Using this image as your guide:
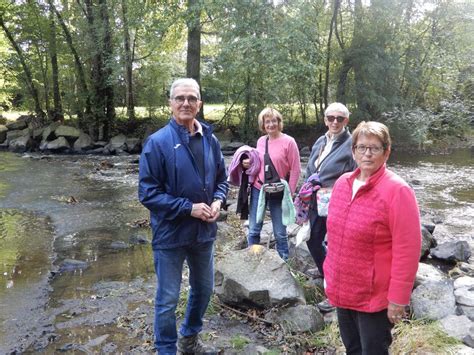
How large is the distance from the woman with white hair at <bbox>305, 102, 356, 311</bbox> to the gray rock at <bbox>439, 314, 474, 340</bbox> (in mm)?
983

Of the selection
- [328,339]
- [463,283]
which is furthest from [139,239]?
[463,283]

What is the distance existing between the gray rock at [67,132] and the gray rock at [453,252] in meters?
15.8

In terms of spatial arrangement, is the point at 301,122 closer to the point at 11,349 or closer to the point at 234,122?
the point at 234,122

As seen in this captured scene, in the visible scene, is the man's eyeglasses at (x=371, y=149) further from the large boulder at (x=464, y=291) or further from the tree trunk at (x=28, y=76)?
the tree trunk at (x=28, y=76)

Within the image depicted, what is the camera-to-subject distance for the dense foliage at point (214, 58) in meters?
15.5

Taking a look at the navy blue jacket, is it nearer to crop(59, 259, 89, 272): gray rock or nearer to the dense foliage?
crop(59, 259, 89, 272): gray rock

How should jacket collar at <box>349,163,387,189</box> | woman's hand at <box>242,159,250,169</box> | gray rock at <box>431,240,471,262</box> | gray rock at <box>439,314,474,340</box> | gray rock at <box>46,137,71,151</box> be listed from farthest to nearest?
gray rock at <box>46,137,71,151</box> < gray rock at <box>431,240,471,262</box> < woman's hand at <box>242,159,250,169</box> < gray rock at <box>439,314,474,340</box> < jacket collar at <box>349,163,387,189</box>

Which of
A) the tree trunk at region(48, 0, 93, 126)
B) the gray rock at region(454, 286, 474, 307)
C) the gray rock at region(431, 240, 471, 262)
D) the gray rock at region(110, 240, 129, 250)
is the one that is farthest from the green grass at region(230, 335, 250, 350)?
the tree trunk at region(48, 0, 93, 126)

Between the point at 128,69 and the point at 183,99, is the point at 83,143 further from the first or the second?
the point at 183,99

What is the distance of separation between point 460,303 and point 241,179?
2343 mm

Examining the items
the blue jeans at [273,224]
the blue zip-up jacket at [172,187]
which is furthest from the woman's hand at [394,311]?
the blue jeans at [273,224]

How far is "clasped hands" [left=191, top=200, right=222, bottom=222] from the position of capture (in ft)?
9.52

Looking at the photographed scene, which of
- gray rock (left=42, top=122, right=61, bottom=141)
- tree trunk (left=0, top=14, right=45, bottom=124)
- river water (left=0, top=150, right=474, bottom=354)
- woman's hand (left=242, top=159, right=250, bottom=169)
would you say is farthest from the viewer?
gray rock (left=42, top=122, right=61, bottom=141)

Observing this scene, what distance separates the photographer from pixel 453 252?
5.56 metres
